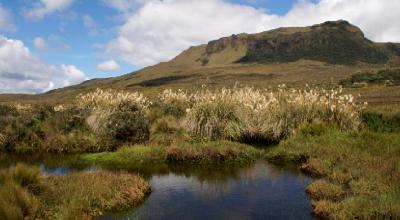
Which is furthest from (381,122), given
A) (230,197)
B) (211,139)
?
(230,197)

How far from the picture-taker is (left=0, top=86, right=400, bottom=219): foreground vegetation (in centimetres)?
1310

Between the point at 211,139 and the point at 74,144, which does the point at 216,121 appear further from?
the point at 74,144

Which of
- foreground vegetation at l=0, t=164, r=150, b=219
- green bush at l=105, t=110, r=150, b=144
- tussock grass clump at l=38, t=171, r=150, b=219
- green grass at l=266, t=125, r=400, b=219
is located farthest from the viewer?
green bush at l=105, t=110, r=150, b=144

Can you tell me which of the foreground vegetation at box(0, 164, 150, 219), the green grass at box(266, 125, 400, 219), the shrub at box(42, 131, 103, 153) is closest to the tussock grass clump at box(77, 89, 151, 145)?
the shrub at box(42, 131, 103, 153)

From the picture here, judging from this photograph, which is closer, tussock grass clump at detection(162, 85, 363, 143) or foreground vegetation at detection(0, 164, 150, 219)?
foreground vegetation at detection(0, 164, 150, 219)

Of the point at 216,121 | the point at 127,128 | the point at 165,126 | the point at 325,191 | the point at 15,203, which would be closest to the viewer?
the point at 15,203

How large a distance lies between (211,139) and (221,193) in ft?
25.5

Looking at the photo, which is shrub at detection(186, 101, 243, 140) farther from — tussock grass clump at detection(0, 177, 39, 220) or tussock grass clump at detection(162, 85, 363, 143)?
tussock grass clump at detection(0, 177, 39, 220)

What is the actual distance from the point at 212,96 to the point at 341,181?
10.1 metres

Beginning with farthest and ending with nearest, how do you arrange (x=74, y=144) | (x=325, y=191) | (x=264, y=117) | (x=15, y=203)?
(x=264, y=117)
(x=74, y=144)
(x=325, y=191)
(x=15, y=203)

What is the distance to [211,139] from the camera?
21953 mm

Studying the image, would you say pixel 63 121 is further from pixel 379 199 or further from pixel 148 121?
pixel 379 199

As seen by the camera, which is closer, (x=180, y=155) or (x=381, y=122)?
(x=180, y=155)

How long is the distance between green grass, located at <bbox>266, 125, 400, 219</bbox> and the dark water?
2.04 ft
